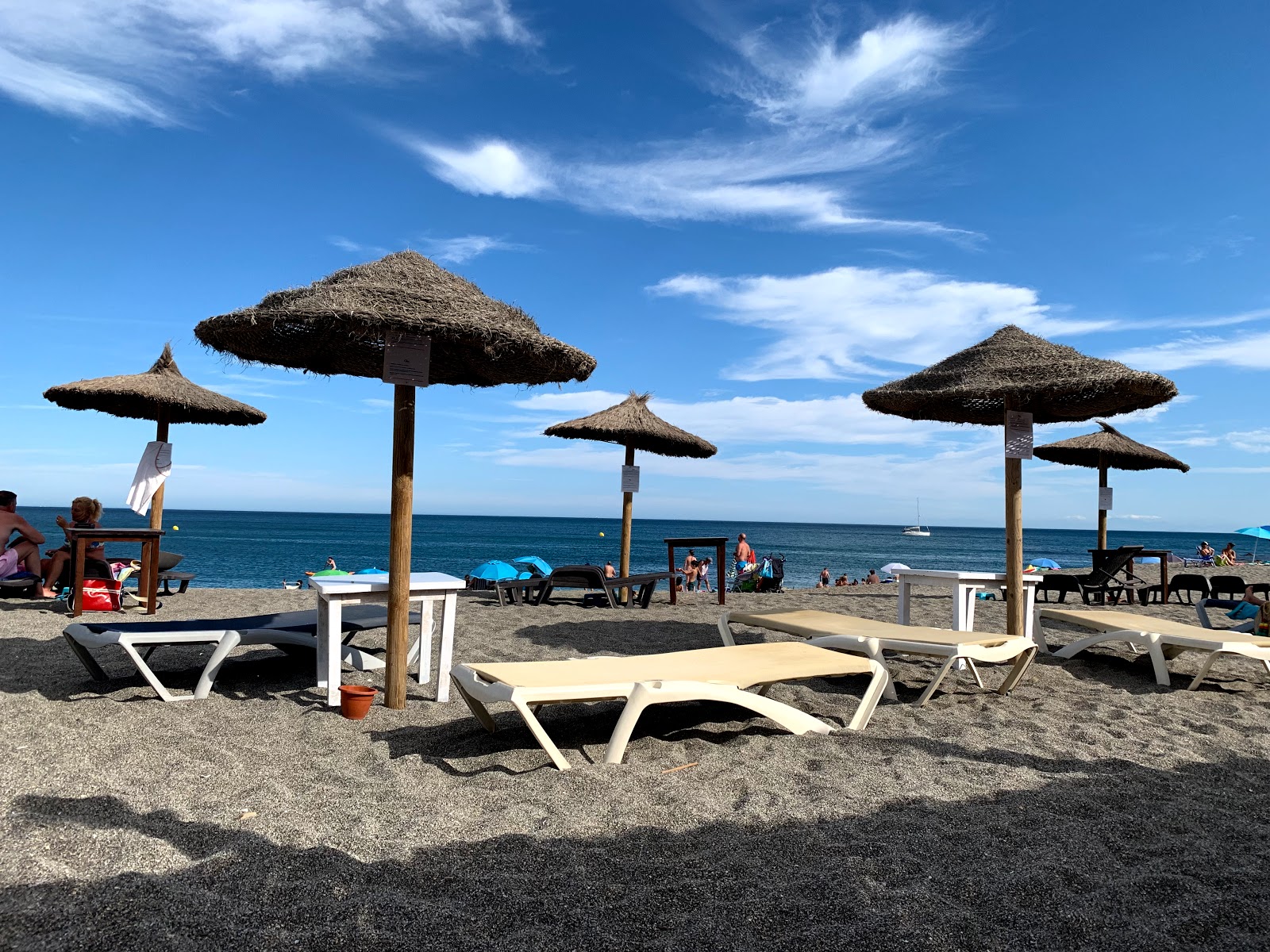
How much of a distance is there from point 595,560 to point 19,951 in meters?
44.2

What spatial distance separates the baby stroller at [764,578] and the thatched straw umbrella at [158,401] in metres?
8.70

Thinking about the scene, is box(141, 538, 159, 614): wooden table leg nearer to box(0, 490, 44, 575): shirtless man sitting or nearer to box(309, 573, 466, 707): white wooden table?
box(0, 490, 44, 575): shirtless man sitting

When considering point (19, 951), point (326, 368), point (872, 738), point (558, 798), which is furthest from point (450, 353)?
point (19, 951)

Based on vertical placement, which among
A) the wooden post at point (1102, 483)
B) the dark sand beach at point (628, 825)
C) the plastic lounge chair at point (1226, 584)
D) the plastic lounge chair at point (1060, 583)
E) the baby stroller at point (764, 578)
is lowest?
the baby stroller at point (764, 578)

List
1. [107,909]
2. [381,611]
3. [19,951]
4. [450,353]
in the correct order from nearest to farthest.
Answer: [19,951], [107,909], [450,353], [381,611]

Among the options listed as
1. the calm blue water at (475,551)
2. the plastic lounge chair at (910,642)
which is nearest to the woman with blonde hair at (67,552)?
the plastic lounge chair at (910,642)

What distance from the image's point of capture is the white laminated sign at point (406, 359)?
4.19 m

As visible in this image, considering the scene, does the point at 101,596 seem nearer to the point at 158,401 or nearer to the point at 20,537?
the point at 20,537

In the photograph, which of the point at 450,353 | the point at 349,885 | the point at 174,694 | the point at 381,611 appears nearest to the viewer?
the point at 349,885

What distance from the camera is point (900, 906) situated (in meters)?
2.21

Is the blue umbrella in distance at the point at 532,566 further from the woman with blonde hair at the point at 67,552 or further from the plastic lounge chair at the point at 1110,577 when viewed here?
the plastic lounge chair at the point at 1110,577

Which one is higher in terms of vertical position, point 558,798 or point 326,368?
point 326,368

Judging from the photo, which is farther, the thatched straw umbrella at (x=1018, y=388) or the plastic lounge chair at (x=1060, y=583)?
the plastic lounge chair at (x=1060, y=583)

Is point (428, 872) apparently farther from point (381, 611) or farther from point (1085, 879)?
point (381, 611)
